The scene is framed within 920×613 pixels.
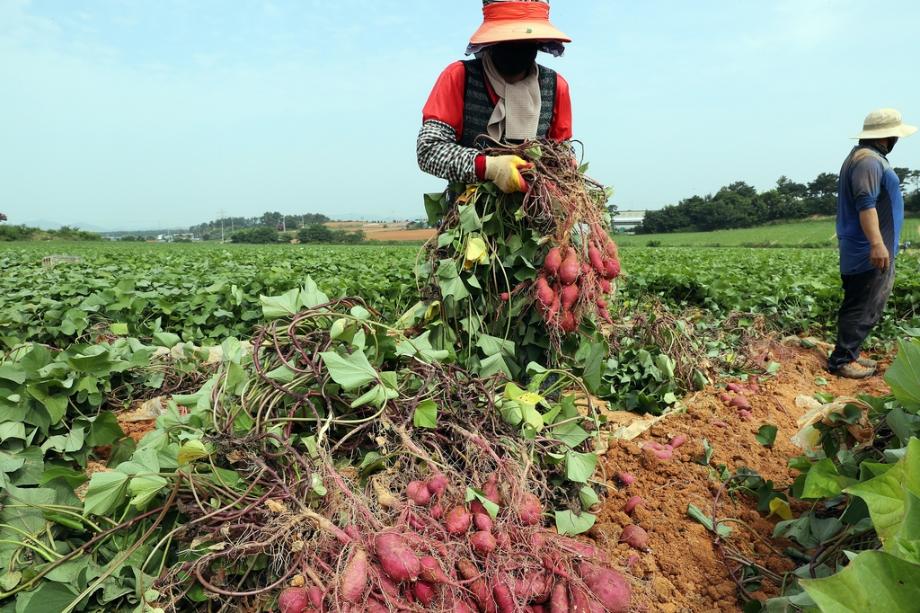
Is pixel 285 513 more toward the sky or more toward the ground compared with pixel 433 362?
more toward the ground

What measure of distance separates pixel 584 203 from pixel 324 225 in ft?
200

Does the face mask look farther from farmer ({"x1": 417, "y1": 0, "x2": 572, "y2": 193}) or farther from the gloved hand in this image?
the gloved hand

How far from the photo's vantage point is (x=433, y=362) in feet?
5.67

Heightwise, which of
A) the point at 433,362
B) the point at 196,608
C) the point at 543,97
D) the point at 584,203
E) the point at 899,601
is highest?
the point at 543,97

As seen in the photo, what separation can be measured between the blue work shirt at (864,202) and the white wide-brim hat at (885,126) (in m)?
0.11

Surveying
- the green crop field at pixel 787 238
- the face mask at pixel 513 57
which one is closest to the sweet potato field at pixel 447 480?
the face mask at pixel 513 57

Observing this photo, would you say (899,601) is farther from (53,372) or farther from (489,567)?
(53,372)

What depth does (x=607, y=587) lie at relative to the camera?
1381mm

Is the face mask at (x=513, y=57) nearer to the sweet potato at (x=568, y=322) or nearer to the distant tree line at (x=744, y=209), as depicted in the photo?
the sweet potato at (x=568, y=322)

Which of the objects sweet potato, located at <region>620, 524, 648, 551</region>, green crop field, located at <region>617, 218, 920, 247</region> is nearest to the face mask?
sweet potato, located at <region>620, 524, 648, 551</region>

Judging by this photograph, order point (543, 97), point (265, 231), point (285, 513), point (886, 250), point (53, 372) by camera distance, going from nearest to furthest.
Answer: point (285, 513) < point (53, 372) < point (543, 97) < point (886, 250) < point (265, 231)

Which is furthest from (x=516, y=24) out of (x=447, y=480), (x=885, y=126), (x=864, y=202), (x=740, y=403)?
(x=885, y=126)

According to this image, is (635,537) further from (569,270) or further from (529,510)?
(569,270)

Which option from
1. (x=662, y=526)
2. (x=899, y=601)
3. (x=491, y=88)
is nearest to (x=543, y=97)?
(x=491, y=88)
